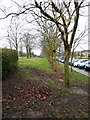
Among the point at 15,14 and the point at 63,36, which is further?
the point at 63,36

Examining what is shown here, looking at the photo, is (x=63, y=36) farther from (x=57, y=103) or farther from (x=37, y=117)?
(x=37, y=117)

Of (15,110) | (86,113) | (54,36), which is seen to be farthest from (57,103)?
(54,36)

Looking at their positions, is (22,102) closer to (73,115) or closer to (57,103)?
(57,103)

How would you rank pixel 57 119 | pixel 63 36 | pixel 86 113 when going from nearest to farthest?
pixel 57 119, pixel 86 113, pixel 63 36

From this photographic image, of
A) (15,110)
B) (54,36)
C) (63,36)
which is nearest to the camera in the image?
(15,110)

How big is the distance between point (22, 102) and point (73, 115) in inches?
76.9

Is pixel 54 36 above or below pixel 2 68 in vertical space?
above

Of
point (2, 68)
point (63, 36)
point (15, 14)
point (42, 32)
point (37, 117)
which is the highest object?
point (42, 32)

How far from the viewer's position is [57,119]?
2.45m

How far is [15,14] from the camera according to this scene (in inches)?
172

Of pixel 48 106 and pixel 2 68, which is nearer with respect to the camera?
pixel 48 106

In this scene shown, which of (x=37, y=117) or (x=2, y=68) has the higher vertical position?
(x=2, y=68)

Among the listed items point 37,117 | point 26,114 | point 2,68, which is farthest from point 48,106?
point 2,68

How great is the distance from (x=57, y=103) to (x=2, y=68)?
3291 millimetres
